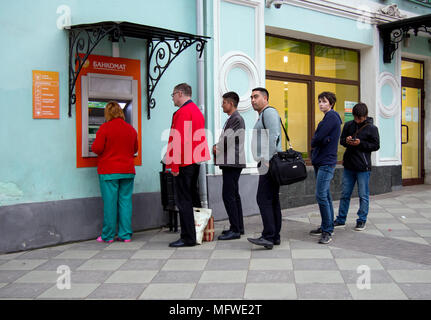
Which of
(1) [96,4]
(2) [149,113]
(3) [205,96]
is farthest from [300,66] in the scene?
(1) [96,4]

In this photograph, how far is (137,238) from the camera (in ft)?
20.4

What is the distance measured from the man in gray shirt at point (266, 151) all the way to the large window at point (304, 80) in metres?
3.59

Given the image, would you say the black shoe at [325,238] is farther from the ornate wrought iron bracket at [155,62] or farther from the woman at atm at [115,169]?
the ornate wrought iron bracket at [155,62]

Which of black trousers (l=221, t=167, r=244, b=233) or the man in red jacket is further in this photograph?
black trousers (l=221, t=167, r=244, b=233)

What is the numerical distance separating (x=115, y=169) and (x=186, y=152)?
1034 mm

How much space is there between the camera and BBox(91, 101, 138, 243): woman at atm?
227 inches

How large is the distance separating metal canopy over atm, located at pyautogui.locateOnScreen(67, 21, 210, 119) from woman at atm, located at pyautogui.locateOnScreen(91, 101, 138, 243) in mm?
605

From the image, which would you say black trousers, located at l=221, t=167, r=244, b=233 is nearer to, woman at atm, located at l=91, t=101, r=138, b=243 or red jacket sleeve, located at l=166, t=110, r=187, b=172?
red jacket sleeve, located at l=166, t=110, r=187, b=172

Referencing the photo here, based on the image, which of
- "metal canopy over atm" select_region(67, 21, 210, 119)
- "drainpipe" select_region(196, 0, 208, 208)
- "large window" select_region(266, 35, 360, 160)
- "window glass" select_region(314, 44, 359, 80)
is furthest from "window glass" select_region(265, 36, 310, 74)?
"metal canopy over atm" select_region(67, 21, 210, 119)

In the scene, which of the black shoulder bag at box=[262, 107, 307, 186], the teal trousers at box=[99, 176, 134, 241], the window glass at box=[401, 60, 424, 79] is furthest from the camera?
the window glass at box=[401, 60, 424, 79]

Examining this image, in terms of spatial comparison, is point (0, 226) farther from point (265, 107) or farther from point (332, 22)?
point (332, 22)

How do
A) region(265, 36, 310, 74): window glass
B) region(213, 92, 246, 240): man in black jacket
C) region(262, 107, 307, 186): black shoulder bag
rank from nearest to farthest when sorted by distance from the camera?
region(262, 107, 307, 186): black shoulder bag → region(213, 92, 246, 240): man in black jacket → region(265, 36, 310, 74): window glass

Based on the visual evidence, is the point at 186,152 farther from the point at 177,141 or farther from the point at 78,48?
the point at 78,48

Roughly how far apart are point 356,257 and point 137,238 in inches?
113
